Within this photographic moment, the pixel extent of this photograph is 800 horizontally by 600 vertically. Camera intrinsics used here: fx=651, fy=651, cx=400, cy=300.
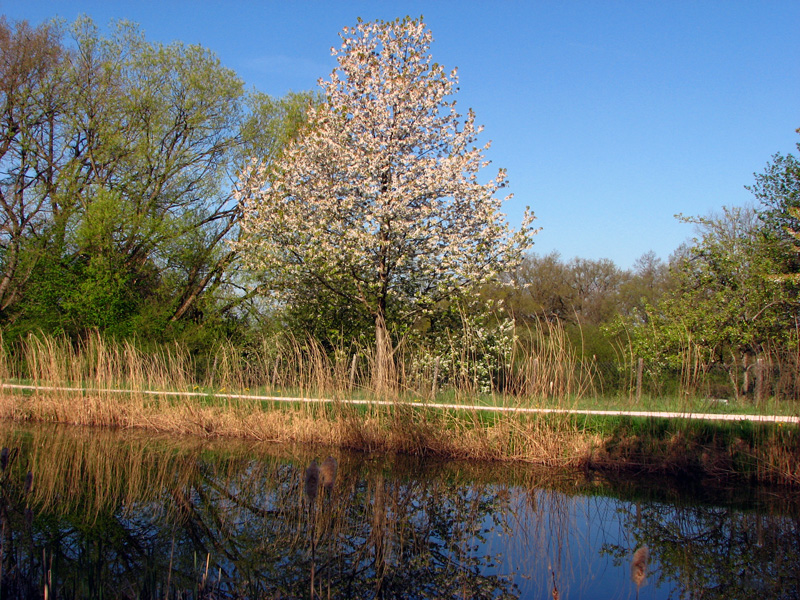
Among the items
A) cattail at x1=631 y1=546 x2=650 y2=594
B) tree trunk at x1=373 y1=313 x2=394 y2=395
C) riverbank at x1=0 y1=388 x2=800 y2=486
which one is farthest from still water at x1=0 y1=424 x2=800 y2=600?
tree trunk at x1=373 y1=313 x2=394 y2=395

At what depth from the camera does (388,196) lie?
1659cm

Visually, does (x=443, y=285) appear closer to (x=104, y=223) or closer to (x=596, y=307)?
(x=104, y=223)

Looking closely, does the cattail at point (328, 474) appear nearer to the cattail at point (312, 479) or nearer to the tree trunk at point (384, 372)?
the cattail at point (312, 479)

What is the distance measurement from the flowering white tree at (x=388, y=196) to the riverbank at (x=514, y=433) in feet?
19.5

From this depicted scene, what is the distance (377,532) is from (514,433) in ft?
13.8

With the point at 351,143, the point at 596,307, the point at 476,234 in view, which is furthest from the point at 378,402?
the point at 596,307

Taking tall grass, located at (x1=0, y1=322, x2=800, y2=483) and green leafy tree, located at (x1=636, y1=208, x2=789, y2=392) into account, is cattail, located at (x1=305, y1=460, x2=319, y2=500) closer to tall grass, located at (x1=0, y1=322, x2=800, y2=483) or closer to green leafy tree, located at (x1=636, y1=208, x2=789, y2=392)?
tall grass, located at (x1=0, y1=322, x2=800, y2=483)

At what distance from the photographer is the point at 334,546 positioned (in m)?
5.66

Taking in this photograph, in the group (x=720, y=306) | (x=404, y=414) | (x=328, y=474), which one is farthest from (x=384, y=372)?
(x=720, y=306)

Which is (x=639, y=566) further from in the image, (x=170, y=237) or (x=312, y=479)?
(x=170, y=237)

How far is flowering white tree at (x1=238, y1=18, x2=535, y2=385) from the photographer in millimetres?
17062

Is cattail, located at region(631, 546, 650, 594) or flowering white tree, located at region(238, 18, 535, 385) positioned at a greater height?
flowering white tree, located at region(238, 18, 535, 385)

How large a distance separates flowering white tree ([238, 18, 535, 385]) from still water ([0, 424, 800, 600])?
8123mm

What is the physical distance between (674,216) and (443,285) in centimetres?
1210
